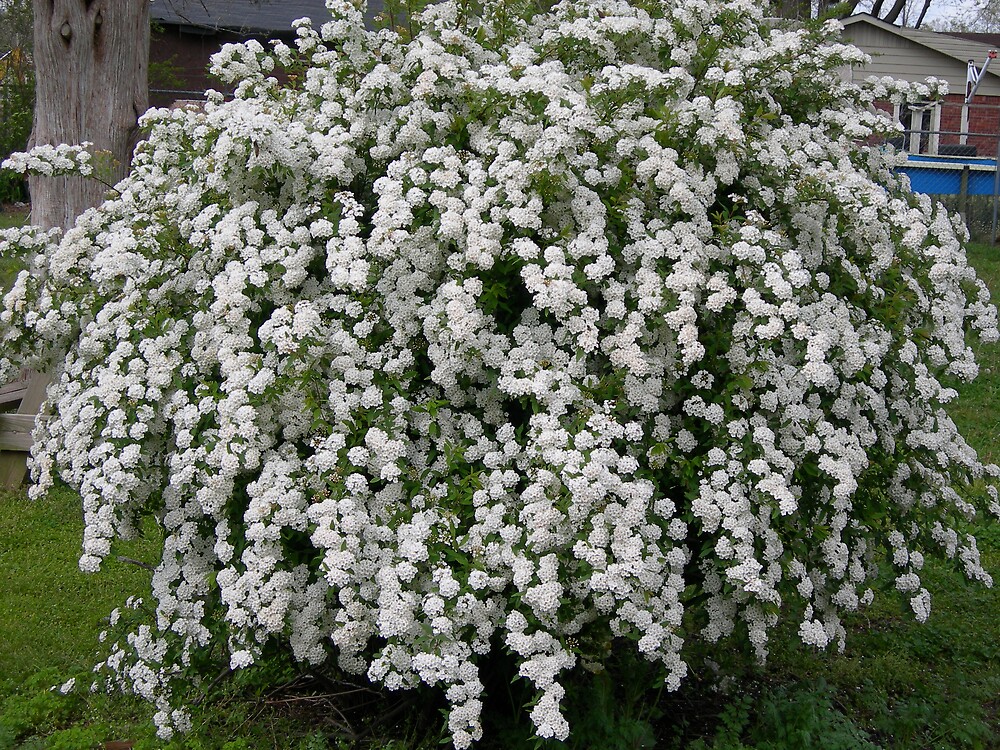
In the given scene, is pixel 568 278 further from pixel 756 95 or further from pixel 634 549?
pixel 756 95

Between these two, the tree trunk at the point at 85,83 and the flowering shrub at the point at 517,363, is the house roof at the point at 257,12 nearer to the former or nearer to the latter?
the tree trunk at the point at 85,83

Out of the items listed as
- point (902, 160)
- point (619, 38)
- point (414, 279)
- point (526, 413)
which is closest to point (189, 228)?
point (414, 279)

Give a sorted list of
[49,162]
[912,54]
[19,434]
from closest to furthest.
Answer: [49,162]
[19,434]
[912,54]

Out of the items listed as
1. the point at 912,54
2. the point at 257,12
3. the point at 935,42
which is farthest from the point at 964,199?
the point at 257,12

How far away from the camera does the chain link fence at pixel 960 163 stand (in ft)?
46.0

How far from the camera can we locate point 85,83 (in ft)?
21.6

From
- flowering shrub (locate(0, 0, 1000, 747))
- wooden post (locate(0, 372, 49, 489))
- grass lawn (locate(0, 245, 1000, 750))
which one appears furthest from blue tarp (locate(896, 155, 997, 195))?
wooden post (locate(0, 372, 49, 489))

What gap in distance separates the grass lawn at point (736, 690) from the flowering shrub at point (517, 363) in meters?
0.36

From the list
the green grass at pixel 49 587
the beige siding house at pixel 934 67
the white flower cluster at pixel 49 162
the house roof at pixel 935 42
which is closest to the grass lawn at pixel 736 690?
the green grass at pixel 49 587

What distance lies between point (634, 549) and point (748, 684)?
1.93 m

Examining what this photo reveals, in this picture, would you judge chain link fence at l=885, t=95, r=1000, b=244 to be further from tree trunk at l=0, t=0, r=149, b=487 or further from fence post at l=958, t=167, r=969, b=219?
tree trunk at l=0, t=0, r=149, b=487

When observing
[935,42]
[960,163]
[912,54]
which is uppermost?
[935,42]

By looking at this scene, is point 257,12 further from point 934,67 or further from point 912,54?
point 934,67

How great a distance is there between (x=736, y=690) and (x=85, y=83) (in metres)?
5.38
